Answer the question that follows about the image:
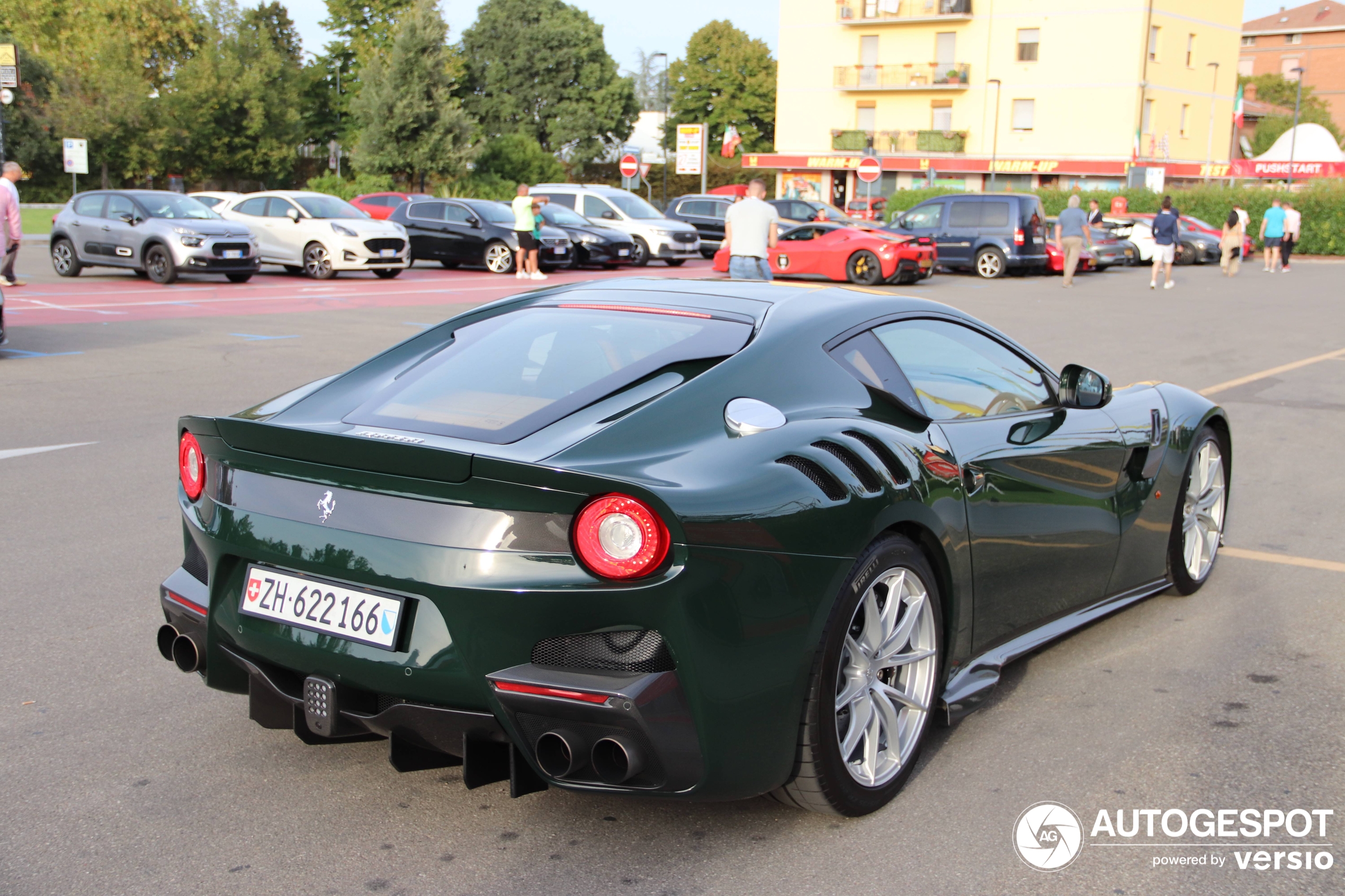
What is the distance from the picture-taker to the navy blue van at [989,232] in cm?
2828

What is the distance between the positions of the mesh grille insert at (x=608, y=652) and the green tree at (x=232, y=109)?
59880 mm

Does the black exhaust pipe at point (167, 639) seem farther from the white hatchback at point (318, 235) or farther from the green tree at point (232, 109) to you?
the green tree at point (232, 109)

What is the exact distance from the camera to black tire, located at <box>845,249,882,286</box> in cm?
2478

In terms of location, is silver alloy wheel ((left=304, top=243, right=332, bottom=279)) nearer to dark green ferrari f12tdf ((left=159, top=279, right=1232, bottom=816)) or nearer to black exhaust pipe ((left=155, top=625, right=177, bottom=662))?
dark green ferrari f12tdf ((left=159, top=279, right=1232, bottom=816))

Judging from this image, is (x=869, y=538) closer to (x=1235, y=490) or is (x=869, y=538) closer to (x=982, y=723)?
(x=982, y=723)

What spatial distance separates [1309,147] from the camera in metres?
66.7

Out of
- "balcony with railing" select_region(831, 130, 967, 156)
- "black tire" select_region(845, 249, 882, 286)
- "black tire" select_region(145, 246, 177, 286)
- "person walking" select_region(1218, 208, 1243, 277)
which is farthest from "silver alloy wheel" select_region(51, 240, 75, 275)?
"balcony with railing" select_region(831, 130, 967, 156)

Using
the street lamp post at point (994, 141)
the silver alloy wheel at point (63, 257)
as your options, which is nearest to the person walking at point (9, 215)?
the silver alloy wheel at point (63, 257)

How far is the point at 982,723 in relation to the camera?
3.81 metres

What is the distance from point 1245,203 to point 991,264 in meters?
22.0

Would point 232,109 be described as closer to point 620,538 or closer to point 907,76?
point 907,76

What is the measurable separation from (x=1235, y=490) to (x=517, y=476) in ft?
19.4

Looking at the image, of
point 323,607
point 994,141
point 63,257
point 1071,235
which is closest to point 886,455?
point 323,607

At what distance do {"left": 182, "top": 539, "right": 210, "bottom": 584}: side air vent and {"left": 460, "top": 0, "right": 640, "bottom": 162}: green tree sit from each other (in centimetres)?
7903
